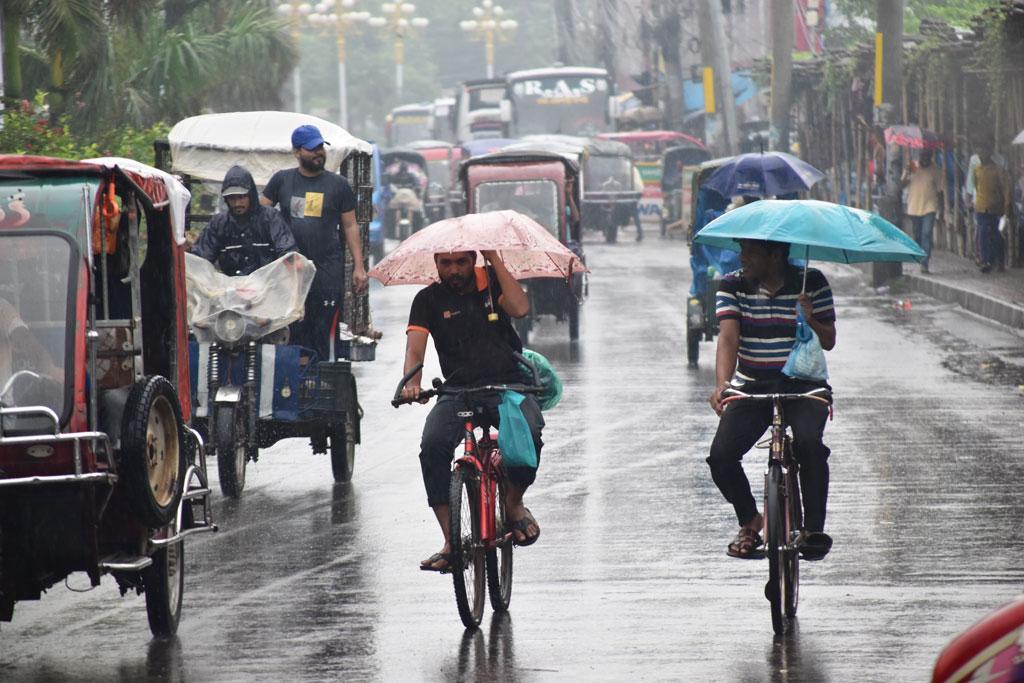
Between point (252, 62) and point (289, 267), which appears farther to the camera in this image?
point (252, 62)

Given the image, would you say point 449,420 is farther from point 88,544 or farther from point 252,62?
point 252,62

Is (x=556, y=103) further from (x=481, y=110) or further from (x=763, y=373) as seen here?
(x=763, y=373)

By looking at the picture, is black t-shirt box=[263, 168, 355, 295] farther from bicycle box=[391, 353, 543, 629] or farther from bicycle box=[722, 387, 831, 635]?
bicycle box=[722, 387, 831, 635]

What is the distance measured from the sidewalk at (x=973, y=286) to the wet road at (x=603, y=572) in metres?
7.39

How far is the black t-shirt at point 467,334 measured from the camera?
26.2 feet

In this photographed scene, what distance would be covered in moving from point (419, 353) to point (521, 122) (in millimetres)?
50076

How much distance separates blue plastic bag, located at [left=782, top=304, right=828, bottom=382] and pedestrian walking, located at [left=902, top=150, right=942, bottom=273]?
74.2ft

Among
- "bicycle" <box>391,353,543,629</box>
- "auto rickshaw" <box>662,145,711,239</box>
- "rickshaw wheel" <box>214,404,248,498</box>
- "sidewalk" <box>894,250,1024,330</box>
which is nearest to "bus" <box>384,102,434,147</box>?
"auto rickshaw" <box>662,145,711,239</box>

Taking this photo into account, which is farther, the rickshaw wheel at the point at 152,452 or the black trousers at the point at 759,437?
the black trousers at the point at 759,437

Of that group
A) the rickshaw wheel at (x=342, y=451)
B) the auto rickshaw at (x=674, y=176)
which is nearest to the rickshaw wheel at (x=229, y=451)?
the rickshaw wheel at (x=342, y=451)

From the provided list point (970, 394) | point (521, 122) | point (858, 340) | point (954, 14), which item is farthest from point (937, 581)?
point (521, 122)

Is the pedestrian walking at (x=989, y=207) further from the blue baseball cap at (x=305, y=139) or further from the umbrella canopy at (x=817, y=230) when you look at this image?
the umbrella canopy at (x=817, y=230)

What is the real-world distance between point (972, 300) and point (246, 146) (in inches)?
517

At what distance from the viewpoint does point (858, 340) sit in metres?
20.6
